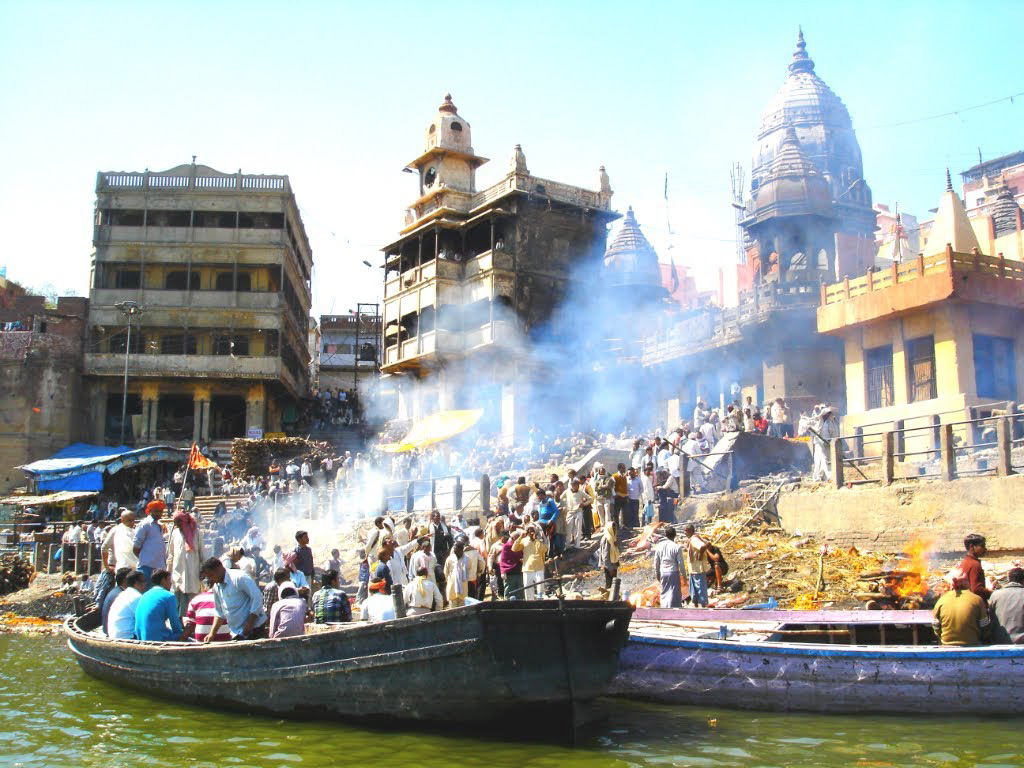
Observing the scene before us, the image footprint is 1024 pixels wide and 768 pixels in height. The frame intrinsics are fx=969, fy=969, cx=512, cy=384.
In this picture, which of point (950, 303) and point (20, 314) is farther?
point (20, 314)

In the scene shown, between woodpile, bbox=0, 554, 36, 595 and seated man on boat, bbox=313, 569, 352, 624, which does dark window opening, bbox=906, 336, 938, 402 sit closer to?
seated man on boat, bbox=313, 569, 352, 624

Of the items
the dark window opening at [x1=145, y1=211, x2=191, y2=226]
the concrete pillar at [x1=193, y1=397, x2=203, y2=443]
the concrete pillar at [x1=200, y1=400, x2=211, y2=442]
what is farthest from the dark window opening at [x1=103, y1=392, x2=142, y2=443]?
the dark window opening at [x1=145, y1=211, x2=191, y2=226]

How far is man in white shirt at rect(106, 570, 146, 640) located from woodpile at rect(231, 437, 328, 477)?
80.4 ft

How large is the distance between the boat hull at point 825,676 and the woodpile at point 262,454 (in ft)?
88.6

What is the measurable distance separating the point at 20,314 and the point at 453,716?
43163 millimetres

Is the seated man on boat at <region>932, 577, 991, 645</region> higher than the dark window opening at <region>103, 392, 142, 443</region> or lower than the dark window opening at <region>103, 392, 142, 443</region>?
lower

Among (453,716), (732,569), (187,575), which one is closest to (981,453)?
(732,569)

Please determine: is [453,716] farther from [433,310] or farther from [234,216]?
[234,216]

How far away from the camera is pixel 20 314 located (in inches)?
1790

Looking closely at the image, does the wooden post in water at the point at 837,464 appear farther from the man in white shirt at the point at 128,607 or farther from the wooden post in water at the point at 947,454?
the man in white shirt at the point at 128,607

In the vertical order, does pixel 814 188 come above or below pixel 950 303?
above

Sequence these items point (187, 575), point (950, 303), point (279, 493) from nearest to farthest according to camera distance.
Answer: point (187, 575), point (950, 303), point (279, 493)

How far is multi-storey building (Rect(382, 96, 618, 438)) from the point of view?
37.9m

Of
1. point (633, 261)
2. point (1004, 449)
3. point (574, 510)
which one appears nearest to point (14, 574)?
point (574, 510)
